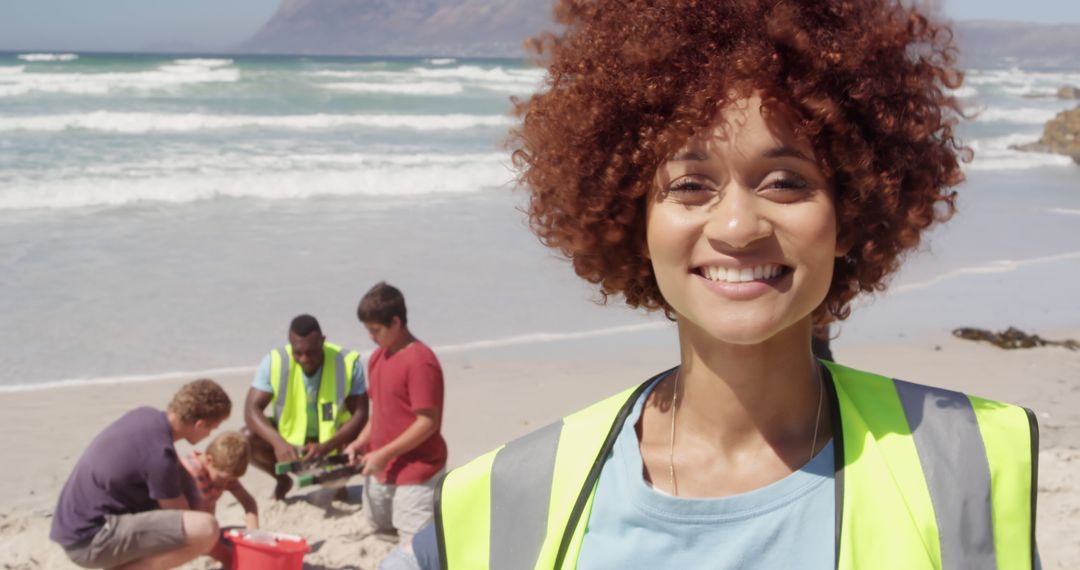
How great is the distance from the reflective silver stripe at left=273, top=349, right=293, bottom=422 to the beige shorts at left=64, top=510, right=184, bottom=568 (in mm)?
1354

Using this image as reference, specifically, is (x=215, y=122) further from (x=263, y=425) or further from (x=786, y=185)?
(x=786, y=185)

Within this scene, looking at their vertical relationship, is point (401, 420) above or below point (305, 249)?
below

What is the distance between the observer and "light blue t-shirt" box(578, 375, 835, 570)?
1.53 metres

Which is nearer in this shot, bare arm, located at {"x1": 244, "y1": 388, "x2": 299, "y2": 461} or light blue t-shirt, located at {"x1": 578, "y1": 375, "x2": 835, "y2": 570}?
light blue t-shirt, located at {"x1": 578, "y1": 375, "x2": 835, "y2": 570}

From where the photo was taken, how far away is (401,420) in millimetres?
5555

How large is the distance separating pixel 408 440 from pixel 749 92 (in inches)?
A: 162

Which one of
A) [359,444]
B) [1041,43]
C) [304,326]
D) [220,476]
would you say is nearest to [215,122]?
[304,326]

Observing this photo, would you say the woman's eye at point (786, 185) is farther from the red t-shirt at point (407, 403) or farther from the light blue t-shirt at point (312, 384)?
the light blue t-shirt at point (312, 384)

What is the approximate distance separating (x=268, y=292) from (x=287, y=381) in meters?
3.37

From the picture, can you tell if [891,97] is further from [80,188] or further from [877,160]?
[80,188]

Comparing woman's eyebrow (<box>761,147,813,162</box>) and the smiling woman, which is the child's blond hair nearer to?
the smiling woman

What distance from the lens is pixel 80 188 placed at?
609 inches

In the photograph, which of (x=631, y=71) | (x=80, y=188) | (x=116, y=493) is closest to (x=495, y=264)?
(x=116, y=493)

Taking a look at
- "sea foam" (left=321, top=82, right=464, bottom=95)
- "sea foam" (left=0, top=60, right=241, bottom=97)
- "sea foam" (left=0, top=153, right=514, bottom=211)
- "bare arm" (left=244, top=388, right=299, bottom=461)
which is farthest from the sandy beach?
"sea foam" (left=321, top=82, right=464, bottom=95)
